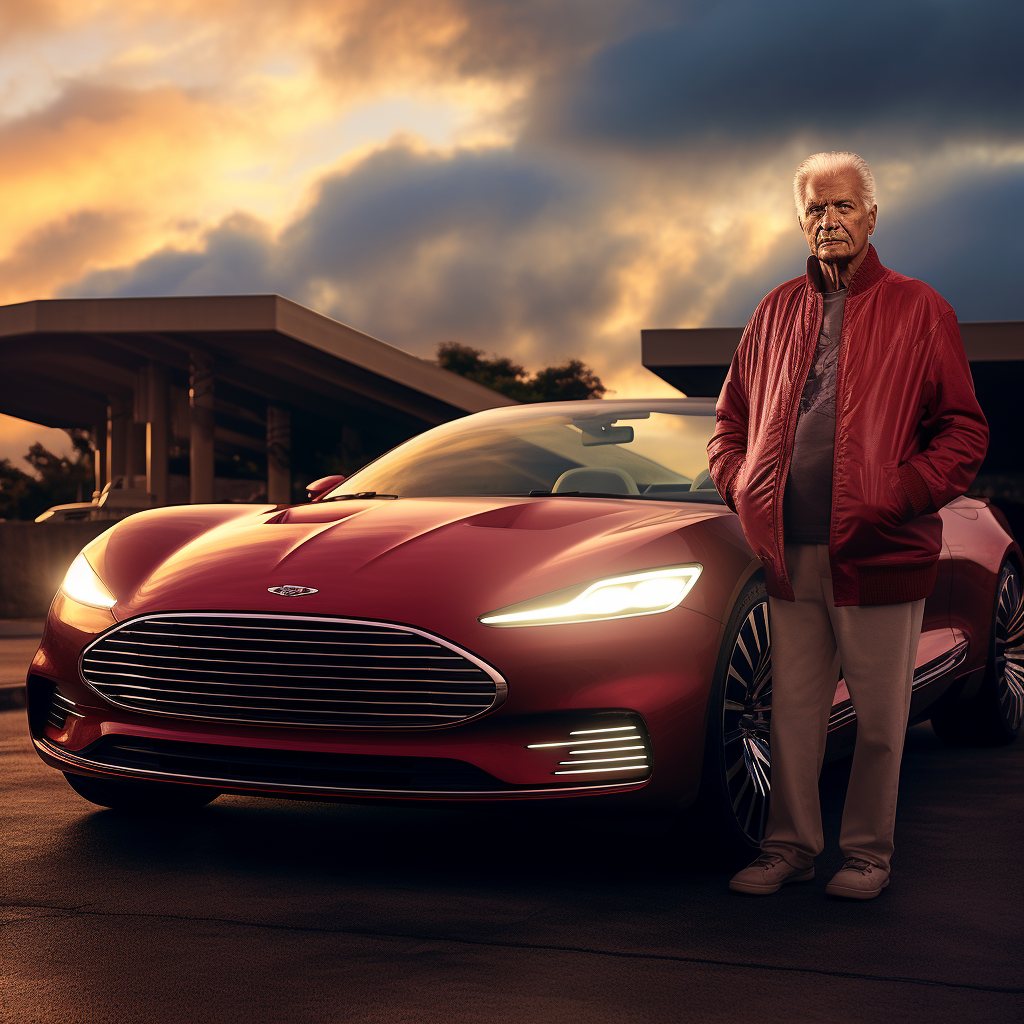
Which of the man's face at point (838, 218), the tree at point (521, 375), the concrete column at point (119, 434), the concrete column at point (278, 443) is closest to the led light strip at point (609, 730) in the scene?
the man's face at point (838, 218)

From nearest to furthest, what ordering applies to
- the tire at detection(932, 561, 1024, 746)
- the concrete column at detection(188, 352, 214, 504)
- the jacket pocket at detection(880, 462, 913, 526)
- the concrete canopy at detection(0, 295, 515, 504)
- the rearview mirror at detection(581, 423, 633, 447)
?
the jacket pocket at detection(880, 462, 913, 526) → the rearview mirror at detection(581, 423, 633, 447) → the tire at detection(932, 561, 1024, 746) → the concrete canopy at detection(0, 295, 515, 504) → the concrete column at detection(188, 352, 214, 504)

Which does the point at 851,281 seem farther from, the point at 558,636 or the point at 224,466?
the point at 224,466

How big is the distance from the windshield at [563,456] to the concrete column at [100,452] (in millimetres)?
46401

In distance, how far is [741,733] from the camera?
4.18m

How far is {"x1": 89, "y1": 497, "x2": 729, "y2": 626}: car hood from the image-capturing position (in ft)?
12.8

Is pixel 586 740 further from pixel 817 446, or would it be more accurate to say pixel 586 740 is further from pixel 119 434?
pixel 119 434

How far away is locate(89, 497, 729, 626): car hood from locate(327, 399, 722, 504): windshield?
15.0 inches

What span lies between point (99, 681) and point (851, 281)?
2409mm

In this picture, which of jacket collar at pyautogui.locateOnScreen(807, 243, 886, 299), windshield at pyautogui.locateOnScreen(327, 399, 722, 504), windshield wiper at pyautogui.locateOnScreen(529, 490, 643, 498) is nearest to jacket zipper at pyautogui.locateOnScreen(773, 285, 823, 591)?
jacket collar at pyautogui.locateOnScreen(807, 243, 886, 299)

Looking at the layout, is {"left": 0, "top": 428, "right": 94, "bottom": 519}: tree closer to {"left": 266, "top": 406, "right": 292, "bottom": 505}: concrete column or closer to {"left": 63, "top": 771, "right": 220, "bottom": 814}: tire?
{"left": 266, "top": 406, "right": 292, "bottom": 505}: concrete column

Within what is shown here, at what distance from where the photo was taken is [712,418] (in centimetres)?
553

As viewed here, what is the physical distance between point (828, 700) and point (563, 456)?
5.53 ft

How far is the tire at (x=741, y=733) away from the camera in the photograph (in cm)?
397

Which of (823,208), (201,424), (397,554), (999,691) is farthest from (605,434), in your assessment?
(201,424)
